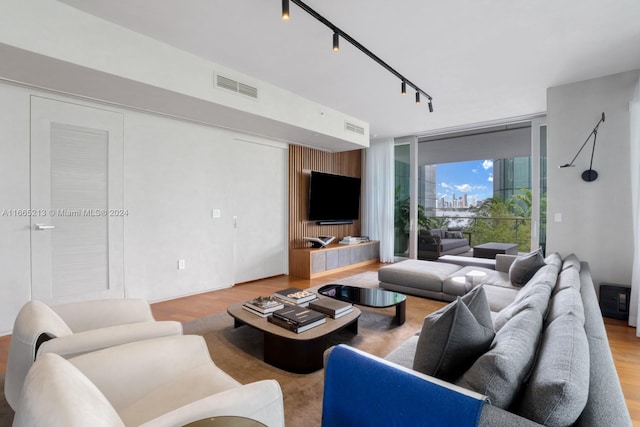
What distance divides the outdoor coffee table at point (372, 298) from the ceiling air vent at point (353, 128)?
2.80 metres


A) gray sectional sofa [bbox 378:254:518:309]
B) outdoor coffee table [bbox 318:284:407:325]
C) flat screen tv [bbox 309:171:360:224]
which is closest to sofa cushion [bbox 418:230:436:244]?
flat screen tv [bbox 309:171:360:224]

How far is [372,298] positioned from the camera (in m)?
3.21

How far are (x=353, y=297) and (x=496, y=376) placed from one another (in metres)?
2.31

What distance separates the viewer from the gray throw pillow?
128 inches

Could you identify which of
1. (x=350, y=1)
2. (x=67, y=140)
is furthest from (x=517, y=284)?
(x=67, y=140)

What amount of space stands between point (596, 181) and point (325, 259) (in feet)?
12.7

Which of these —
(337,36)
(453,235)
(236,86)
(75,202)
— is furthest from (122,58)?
(453,235)

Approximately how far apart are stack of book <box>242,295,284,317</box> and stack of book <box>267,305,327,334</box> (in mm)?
77

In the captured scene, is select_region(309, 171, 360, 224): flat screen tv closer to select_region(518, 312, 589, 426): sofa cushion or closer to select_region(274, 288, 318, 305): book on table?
select_region(274, 288, 318, 305): book on table

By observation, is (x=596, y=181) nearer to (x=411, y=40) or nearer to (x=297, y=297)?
(x=411, y=40)

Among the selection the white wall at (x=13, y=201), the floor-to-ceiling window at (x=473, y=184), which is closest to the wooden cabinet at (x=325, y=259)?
the floor-to-ceiling window at (x=473, y=184)

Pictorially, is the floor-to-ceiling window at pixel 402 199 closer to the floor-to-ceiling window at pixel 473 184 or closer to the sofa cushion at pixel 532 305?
the floor-to-ceiling window at pixel 473 184

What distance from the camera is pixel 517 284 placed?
11.1 ft

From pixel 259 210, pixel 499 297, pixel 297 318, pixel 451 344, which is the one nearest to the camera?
pixel 451 344
